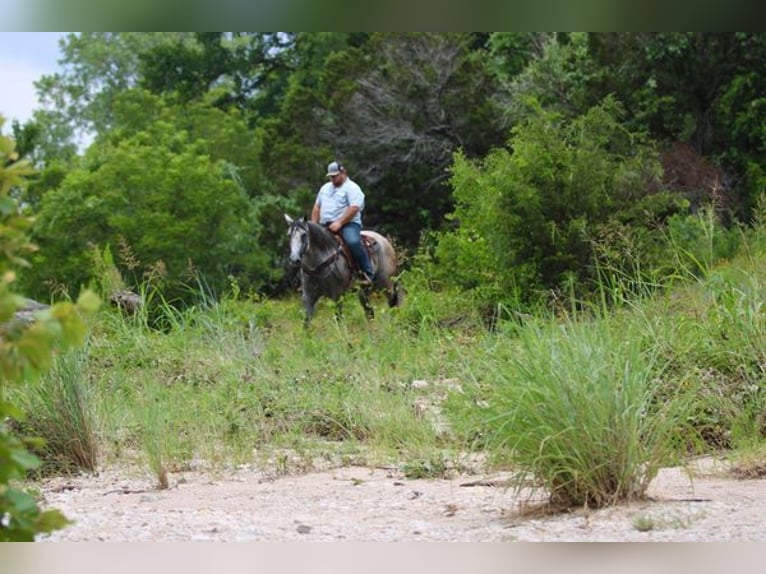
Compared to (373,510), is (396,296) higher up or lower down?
lower down

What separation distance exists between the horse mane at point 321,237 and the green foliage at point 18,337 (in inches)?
388

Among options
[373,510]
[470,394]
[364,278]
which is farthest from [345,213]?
[373,510]

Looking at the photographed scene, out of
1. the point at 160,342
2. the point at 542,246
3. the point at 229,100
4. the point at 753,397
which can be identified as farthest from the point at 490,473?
the point at 229,100

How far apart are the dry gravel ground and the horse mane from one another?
7.24 metres

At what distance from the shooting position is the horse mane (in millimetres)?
12967

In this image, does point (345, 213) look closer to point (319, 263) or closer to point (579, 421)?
point (319, 263)

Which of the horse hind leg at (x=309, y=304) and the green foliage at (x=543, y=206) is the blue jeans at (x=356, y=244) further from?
the green foliage at (x=543, y=206)

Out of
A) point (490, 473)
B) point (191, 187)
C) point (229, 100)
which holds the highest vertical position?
point (229, 100)

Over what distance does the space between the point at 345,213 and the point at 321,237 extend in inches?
13.6

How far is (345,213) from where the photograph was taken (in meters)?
13.2

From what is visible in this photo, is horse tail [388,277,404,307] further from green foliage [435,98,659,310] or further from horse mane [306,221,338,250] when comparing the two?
green foliage [435,98,659,310]
